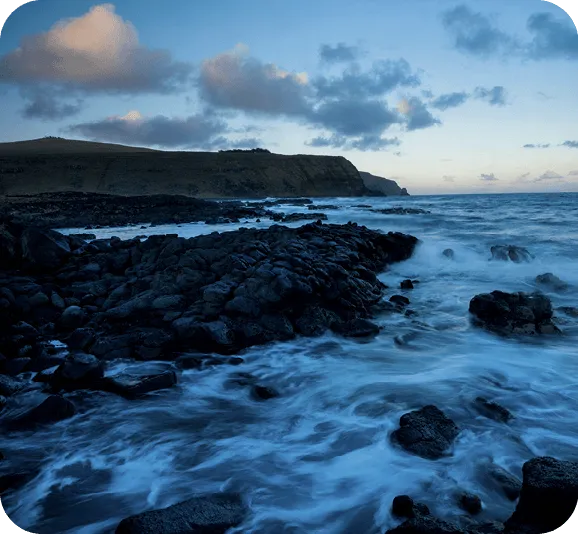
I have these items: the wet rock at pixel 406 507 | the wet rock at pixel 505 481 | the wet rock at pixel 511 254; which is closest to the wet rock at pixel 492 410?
the wet rock at pixel 505 481

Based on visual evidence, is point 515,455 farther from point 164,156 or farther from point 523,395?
point 164,156

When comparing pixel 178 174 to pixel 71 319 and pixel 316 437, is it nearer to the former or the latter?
pixel 71 319

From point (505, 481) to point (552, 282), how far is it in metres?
9.05

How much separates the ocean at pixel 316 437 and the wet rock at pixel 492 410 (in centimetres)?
10

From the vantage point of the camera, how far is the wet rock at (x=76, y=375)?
5320mm

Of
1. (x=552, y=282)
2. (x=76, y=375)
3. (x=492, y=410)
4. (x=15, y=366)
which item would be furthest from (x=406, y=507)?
(x=552, y=282)

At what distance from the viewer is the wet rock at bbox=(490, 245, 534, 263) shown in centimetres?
1398

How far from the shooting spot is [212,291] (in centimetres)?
757

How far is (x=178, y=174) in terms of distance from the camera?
246 ft

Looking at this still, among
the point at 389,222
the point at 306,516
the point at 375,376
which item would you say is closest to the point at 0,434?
the point at 306,516

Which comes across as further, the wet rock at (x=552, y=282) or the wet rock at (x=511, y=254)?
the wet rock at (x=511, y=254)

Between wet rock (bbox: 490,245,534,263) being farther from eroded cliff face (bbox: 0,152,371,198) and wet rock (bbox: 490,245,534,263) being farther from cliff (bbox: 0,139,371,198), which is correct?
cliff (bbox: 0,139,371,198)

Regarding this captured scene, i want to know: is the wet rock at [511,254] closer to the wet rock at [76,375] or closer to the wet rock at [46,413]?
the wet rock at [76,375]

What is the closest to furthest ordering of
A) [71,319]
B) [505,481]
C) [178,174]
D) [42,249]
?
[505,481] < [71,319] < [42,249] < [178,174]
